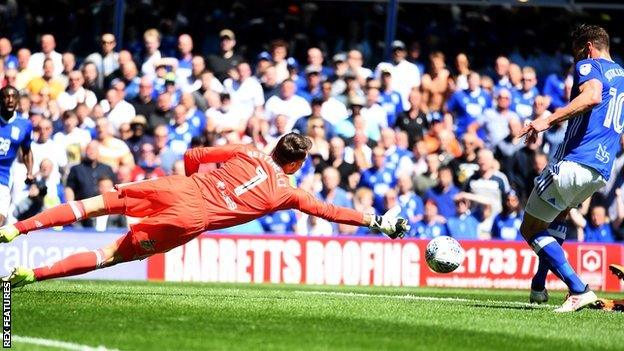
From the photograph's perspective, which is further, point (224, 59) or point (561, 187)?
point (224, 59)

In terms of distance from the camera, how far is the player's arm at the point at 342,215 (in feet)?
40.9

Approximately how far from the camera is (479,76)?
24641mm

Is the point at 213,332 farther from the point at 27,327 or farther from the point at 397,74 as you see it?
the point at 397,74

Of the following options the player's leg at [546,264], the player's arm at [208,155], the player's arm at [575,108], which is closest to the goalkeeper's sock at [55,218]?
the player's arm at [208,155]

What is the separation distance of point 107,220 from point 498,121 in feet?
22.6

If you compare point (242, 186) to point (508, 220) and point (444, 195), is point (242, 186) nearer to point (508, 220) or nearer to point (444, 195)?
point (444, 195)

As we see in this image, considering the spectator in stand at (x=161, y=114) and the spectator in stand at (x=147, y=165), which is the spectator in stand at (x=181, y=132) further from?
the spectator in stand at (x=147, y=165)

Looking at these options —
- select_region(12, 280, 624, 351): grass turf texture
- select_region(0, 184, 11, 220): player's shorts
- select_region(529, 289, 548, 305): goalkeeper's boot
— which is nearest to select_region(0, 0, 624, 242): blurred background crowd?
select_region(0, 184, 11, 220): player's shorts

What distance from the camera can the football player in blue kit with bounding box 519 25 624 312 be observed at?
1230cm

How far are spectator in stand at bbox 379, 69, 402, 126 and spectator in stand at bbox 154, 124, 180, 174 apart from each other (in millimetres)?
4023

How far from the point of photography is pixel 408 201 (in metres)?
21.2

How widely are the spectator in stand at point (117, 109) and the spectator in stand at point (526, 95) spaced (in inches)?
264

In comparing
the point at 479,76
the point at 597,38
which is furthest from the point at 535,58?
the point at 597,38

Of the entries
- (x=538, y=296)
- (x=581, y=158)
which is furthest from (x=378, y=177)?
(x=581, y=158)
